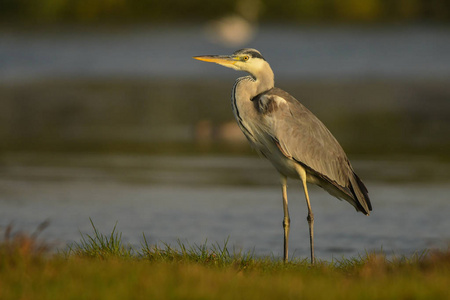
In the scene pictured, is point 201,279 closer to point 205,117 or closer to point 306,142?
point 306,142

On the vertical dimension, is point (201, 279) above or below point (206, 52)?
below

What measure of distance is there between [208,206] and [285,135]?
2972 mm

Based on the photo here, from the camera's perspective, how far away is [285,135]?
7332mm

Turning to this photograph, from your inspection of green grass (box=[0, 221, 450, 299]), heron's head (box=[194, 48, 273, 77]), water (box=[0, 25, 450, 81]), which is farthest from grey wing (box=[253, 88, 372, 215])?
water (box=[0, 25, 450, 81])

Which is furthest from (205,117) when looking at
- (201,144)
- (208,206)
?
(208,206)

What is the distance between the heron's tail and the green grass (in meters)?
1.44

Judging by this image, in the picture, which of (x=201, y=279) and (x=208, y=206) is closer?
(x=201, y=279)

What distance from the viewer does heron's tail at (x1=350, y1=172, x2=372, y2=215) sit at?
7539 mm

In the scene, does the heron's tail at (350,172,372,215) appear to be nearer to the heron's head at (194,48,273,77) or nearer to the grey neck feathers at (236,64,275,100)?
the grey neck feathers at (236,64,275,100)

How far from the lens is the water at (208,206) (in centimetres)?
863

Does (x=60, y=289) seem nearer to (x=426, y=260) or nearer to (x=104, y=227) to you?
(x=426, y=260)

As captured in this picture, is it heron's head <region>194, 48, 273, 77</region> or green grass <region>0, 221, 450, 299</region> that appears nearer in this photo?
green grass <region>0, 221, 450, 299</region>

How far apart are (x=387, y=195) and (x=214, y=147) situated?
476 cm

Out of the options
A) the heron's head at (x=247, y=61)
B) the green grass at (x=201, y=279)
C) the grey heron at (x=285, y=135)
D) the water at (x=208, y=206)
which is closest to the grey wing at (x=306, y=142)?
the grey heron at (x=285, y=135)
